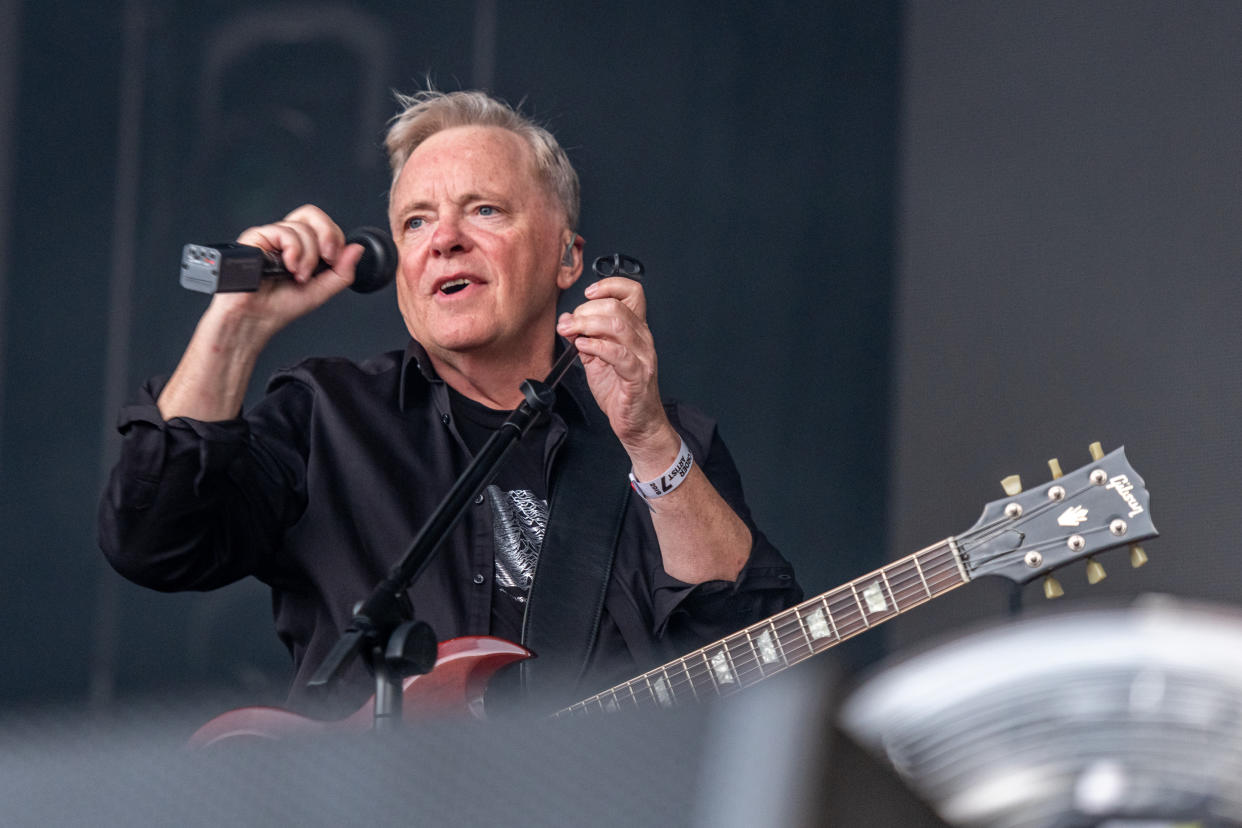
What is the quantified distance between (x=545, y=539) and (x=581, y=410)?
267 millimetres

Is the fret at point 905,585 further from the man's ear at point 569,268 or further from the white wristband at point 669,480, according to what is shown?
the man's ear at point 569,268

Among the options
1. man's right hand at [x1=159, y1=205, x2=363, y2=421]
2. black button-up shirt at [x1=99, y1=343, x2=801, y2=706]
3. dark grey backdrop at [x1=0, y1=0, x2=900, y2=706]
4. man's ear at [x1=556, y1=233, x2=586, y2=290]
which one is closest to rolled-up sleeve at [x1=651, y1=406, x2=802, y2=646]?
black button-up shirt at [x1=99, y1=343, x2=801, y2=706]

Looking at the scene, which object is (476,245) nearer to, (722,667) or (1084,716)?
(722,667)

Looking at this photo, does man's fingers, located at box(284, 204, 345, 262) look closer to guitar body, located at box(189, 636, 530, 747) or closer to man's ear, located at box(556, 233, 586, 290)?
guitar body, located at box(189, 636, 530, 747)

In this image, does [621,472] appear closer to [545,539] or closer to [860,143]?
[545,539]

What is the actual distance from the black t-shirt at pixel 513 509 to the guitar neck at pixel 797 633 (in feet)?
0.76

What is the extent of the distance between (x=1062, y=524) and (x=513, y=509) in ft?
2.78

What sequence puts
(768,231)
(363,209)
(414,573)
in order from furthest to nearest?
(768,231) → (363,209) → (414,573)

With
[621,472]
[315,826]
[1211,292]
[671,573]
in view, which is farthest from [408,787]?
[1211,292]

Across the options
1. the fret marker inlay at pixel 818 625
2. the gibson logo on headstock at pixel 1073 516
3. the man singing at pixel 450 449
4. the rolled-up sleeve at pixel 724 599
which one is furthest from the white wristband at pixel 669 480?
the gibson logo on headstock at pixel 1073 516

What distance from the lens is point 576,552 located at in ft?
6.79

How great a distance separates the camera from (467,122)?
2.35 meters

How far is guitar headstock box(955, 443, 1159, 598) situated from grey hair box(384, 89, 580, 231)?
101 cm

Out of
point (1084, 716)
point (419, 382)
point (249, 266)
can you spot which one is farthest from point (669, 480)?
point (1084, 716)
